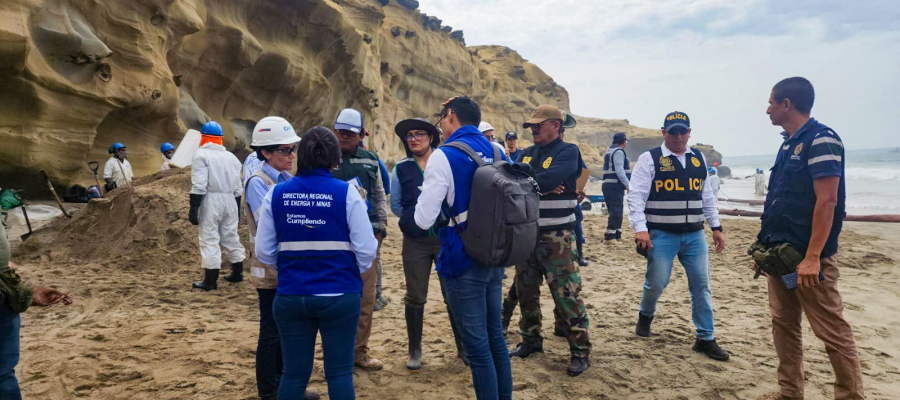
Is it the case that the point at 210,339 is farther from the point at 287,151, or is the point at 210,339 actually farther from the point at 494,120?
the point at 494,120

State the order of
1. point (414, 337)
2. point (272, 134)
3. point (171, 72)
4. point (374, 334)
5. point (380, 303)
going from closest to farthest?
point (272, 134)
point (414, 337)
point (374, 334)
point (380, 303)
point (171, 72)

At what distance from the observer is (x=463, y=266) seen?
2.49 m

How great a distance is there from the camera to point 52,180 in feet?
29.5

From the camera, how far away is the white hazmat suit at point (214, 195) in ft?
17.9

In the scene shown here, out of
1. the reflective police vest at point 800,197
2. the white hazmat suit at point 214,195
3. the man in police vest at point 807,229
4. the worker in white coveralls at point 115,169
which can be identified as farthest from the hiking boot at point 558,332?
the worker in white coveralls at point 115,169

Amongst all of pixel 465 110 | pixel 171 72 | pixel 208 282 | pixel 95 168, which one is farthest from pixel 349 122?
pixel 171 72

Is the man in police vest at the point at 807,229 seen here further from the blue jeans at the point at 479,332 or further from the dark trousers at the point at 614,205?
the dark trousers at the point at 614,205

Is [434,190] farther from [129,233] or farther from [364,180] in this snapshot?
[129,233]

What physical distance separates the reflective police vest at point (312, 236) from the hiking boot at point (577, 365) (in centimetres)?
199

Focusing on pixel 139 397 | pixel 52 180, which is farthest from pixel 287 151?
pixel 52 180

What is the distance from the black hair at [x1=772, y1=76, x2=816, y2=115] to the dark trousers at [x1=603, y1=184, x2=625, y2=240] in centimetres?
562

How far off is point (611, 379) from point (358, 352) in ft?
6.25

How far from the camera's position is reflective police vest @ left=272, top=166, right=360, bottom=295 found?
87.4 inches

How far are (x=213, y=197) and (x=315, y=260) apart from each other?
13.4 ft
